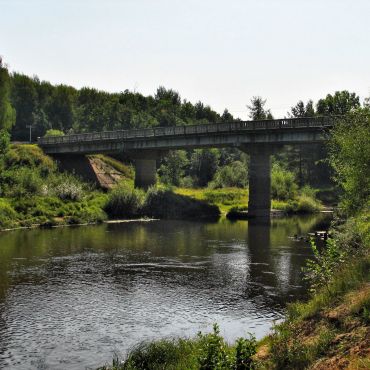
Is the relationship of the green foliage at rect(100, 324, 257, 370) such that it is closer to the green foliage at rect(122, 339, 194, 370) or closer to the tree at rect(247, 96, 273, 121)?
the green foliage at rect(122, 339, 194, 370)

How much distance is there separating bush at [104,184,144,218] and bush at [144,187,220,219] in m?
1.46

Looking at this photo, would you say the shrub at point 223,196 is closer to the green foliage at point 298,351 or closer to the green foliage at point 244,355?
the green foliage at point 298,351

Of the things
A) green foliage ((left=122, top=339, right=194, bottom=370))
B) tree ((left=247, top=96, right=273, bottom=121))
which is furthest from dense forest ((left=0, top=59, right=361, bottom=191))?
green foliage ((left=122, top=339, right=194, bottom=370))

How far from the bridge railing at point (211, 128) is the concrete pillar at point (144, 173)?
581cm

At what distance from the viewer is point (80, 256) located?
42.2 metres

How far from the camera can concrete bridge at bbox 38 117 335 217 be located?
221 ft

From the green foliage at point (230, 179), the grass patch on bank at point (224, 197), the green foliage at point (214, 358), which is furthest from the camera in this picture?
the green foliage at point (230, 179)

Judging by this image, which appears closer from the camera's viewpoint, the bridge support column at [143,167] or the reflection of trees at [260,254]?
the reflection of trees at [260,254]

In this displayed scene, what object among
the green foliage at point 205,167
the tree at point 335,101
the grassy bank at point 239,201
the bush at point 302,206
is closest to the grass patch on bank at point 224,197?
the grassy bank at point 239,201

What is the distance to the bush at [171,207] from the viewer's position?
256ft

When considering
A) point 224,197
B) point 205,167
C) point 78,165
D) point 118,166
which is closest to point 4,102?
point 78,165

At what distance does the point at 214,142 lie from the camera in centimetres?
7625

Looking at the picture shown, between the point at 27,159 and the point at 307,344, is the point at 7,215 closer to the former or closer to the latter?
the point at 27,159

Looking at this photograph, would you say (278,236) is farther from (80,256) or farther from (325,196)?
(325,196)
